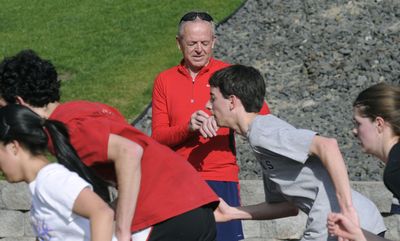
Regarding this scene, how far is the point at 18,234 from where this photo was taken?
807 centimetres

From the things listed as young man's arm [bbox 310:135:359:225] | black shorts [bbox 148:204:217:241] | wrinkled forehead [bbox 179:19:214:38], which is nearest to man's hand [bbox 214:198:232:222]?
black shorts [bbox 148:204:217:241]

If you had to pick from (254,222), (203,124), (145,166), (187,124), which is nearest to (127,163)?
(145,166)

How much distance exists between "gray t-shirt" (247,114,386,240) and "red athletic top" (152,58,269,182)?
1.15 meters

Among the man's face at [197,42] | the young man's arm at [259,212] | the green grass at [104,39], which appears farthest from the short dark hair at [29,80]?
the green grass at [104,39]

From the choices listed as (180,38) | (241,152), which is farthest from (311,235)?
(241,152)

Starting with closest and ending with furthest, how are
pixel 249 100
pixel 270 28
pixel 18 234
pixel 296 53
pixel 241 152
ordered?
pixel 249 100 → pixel 18 234 → pixel 241 152 → pixel 296 53 → pixel 270 28

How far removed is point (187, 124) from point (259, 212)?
90 cm

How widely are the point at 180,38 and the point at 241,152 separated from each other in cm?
435

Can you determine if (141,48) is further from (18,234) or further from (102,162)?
(102,162)

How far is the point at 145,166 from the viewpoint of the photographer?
15.2ft

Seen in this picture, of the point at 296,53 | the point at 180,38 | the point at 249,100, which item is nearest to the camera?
the point at 249,100

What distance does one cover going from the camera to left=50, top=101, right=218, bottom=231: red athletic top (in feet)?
14.8

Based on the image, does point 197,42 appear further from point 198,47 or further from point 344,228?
point 344,228

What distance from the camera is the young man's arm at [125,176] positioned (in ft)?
14.5
